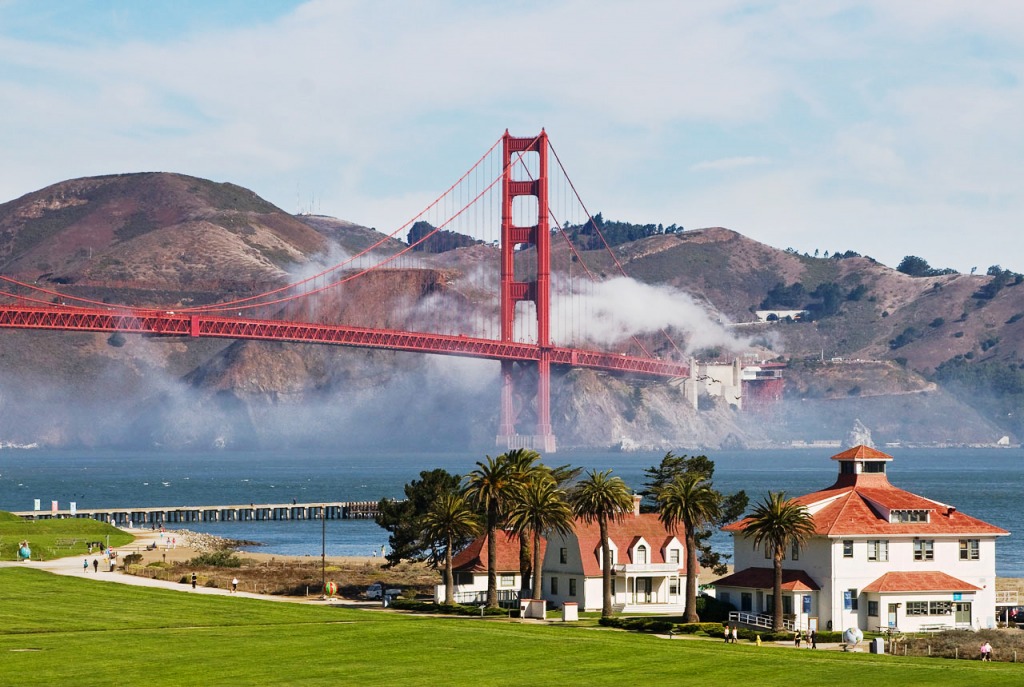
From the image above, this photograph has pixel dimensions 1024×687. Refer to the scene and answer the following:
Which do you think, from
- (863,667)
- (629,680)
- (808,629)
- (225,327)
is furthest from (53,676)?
(225,327)

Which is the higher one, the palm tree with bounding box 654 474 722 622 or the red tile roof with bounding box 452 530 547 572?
the palm tree with bounding box 654 474 722 622

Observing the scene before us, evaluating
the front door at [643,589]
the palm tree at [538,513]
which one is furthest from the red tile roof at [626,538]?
the palm tree at [538,513]

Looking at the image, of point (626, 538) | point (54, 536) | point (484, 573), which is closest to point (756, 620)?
point (626, 538)

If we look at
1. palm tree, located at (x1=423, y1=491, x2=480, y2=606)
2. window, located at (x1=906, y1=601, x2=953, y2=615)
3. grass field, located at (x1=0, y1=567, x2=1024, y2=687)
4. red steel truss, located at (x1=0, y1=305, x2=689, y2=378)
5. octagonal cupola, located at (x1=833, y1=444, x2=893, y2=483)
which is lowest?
grass field, located at (x1=0, y1=567, x2=1024, y2=687)

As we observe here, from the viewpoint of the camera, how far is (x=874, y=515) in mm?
70438

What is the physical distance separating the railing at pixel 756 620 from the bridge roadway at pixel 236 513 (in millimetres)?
88677

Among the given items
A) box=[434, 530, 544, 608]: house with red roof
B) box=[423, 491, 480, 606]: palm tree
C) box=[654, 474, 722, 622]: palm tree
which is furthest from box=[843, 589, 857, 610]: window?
box=[423, 491, 480, 606]: palm tree

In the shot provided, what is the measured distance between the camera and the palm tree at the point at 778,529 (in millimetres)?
65875

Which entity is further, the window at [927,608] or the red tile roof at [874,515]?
the red tile roof at [874,515]

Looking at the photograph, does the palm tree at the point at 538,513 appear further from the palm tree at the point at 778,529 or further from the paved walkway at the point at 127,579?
the palm tree at the point at 778,529

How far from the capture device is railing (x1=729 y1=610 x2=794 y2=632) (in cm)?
6669

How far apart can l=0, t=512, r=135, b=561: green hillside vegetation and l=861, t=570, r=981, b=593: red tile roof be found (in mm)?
47647

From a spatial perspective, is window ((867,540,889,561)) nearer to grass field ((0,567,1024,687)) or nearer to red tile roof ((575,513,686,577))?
red tile roof ((575,513,686,577))

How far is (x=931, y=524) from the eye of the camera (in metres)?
70.4
